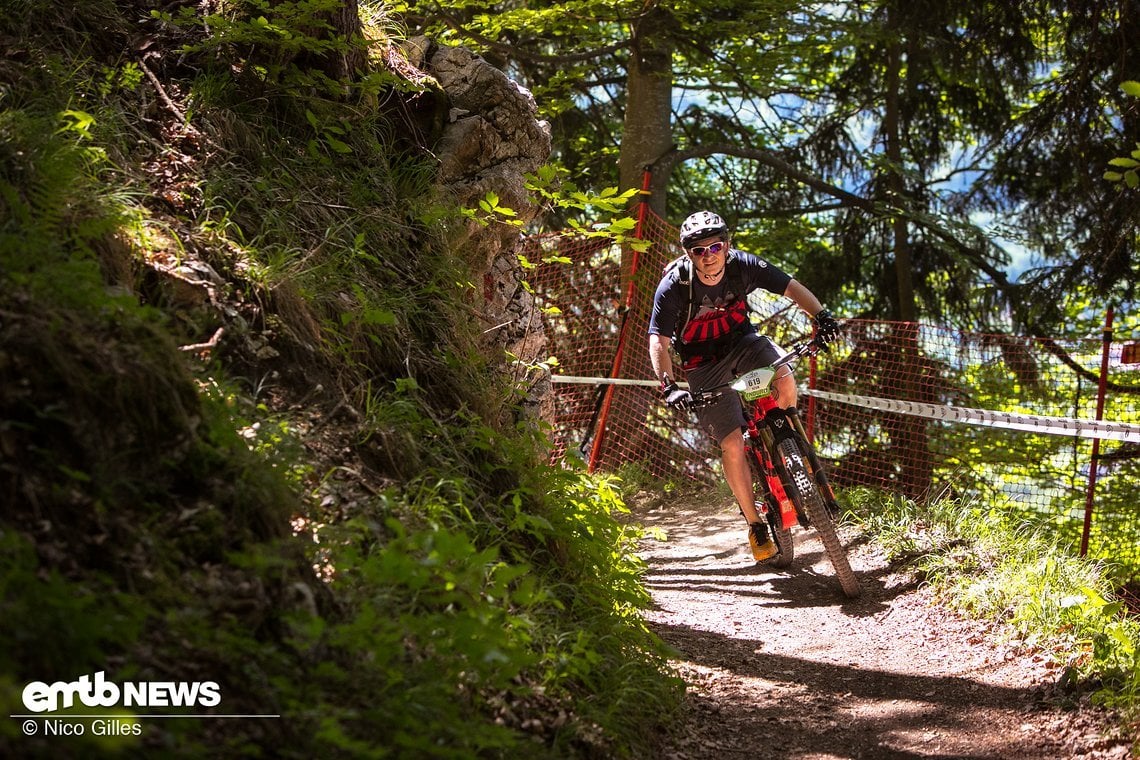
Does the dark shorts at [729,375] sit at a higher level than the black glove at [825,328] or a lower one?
lower

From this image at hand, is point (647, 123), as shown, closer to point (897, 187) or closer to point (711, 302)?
point (897, 187)

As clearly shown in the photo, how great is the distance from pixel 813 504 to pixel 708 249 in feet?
5.20

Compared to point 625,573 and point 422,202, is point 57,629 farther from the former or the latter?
point 422,202

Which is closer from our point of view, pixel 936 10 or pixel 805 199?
pixel 936 10

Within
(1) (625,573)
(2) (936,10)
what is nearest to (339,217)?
(1) (625,573)

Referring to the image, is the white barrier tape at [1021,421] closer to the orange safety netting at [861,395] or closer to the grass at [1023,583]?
the grass at [1023,583]

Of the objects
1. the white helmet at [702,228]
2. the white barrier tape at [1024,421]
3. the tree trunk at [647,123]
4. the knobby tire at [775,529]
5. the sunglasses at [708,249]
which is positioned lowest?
the knobby tire at [775,529]

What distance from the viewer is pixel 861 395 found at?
9.74m

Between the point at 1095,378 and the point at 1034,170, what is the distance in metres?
4.37

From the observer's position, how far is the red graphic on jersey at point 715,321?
602 cm

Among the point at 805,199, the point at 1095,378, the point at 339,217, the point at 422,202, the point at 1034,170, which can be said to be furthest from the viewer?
the point at 805,199

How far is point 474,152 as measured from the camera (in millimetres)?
6000

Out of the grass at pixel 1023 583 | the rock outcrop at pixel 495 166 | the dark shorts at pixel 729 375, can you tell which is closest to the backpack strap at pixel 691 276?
the dark shorts at pixel 729 375

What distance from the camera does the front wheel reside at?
567 cm
